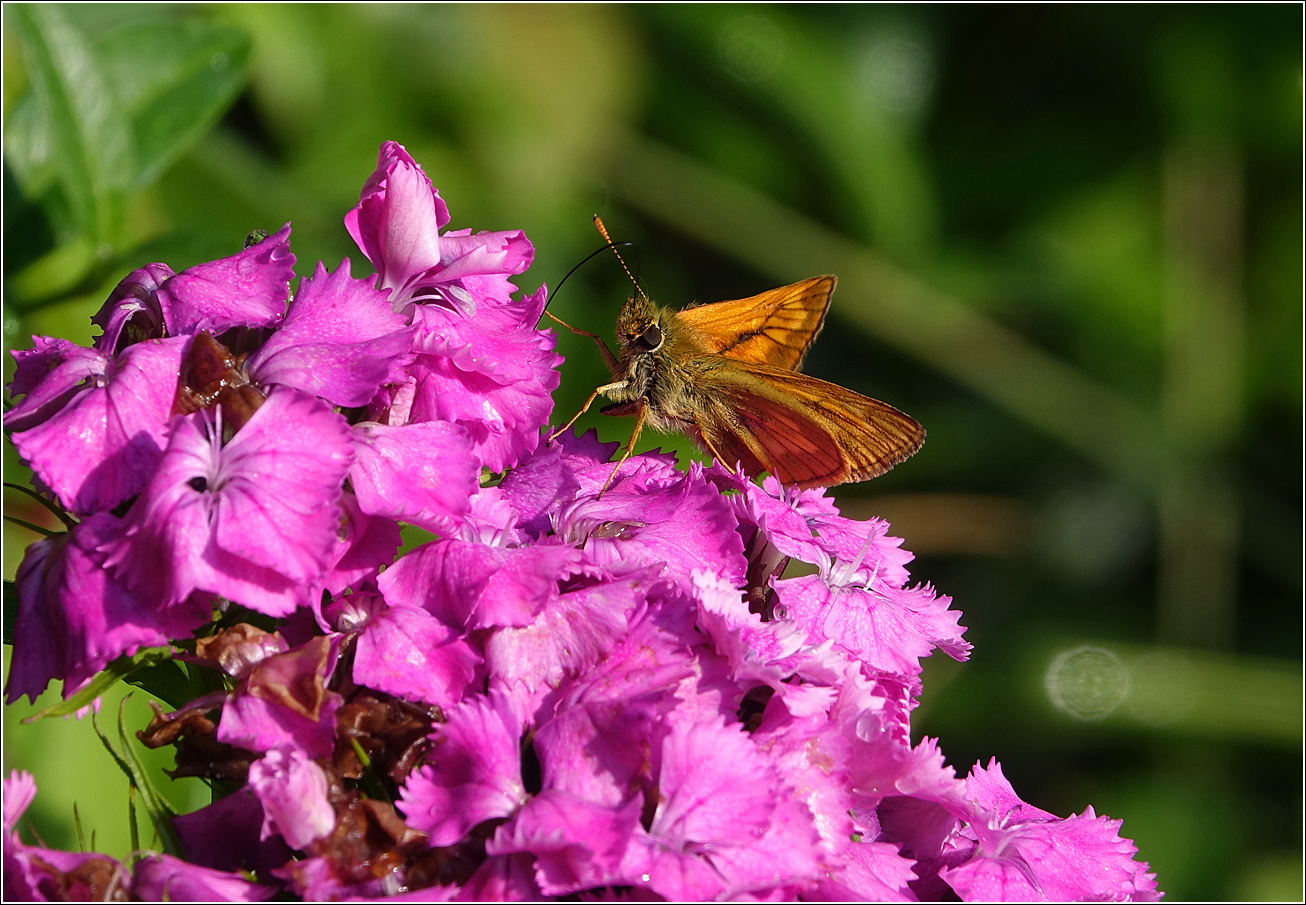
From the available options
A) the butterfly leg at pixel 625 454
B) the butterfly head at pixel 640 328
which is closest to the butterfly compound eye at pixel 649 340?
the butterfly head at pixel 640 328

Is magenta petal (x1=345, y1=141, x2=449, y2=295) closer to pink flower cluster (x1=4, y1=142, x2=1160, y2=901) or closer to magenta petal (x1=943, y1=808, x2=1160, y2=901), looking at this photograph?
pink flower cluster (x1=4, y1=142, x2=1160, y2=901)

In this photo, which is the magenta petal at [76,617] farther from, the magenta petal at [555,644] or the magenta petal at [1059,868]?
the magenta petal at [1059,868]

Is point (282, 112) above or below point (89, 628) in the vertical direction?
above

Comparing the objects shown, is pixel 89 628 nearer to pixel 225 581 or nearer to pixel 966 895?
pixel 225 581

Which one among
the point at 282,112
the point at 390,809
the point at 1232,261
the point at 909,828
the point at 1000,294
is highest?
the point at 1232,261

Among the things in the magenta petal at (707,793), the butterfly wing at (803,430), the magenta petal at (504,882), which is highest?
the butterfly wing at (803,430)

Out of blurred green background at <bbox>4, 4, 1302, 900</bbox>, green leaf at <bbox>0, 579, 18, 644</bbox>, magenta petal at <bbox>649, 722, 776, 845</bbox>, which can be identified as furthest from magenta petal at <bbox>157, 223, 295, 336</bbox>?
blurred green background at <bbox>4, 4, 1302, 900</bbox>

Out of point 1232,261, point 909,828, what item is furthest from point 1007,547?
point 909,828
